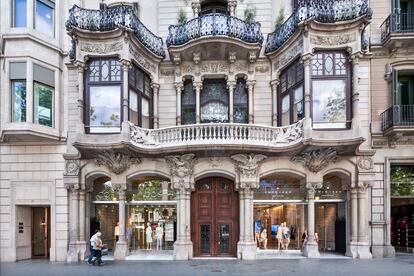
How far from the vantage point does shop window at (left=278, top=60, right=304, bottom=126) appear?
1953 cm

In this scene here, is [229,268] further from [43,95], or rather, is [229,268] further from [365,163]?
[43,95]

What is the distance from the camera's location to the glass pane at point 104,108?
19.5m

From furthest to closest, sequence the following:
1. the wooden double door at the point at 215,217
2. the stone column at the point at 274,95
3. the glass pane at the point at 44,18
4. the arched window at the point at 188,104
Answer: the arched window at the point at 188,104, the stone column at the point at 274,95, the wooden double door at the point at 215,217, the glass pane at the point at 44,18

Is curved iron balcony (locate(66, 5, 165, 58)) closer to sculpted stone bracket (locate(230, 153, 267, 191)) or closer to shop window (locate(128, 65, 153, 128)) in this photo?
shop window (locate(128, 65, 153, 128))

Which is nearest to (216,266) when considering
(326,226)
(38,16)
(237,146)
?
(237,146)

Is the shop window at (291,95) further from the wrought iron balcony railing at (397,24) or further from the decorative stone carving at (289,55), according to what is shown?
the wrought iron balcony railing at (397,24)

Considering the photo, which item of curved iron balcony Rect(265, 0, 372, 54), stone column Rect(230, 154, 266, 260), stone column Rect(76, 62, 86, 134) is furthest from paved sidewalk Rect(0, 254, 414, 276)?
curved iron balcony Rect(265, 0, 372, 54)

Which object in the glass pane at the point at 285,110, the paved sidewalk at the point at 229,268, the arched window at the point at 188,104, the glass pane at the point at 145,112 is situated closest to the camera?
the paved sidewalk at the point at 229,268

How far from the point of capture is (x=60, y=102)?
807 inches

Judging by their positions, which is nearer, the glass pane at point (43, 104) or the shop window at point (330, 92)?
the shop window at point (330, 92)

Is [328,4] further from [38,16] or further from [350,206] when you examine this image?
[38,16]

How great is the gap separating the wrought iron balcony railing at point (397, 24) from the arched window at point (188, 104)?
30.8 ft

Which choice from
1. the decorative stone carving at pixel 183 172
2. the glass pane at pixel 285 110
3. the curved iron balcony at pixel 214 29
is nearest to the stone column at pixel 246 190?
the decorative stone carving at pixel 183 172

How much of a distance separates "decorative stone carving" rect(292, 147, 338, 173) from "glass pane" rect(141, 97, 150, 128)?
7.31m
